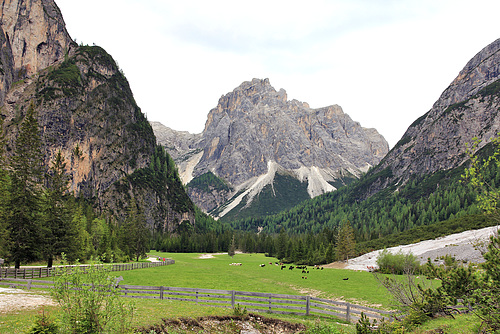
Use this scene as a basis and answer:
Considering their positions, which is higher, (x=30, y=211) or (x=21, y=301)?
(x=30, y=211)

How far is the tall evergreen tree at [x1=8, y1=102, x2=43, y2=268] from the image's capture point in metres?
44.0

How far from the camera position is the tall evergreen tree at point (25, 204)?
4403 centimetres

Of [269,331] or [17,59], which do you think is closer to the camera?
[269,331]

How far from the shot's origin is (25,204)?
147 ft

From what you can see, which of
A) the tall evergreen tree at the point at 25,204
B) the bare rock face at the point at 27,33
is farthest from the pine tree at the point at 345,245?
the bare rock face at the point at 27,33

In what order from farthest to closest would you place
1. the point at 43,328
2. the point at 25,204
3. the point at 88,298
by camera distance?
the point at 25,204
the point at 43,328
the point at 88,298

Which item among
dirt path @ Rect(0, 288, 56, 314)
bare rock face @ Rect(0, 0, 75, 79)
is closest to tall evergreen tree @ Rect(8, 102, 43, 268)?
dirt path @ Rect(0, 288, 56, 314)

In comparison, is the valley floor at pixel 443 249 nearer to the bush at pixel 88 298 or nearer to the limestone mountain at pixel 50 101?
the bush at pixel 88 298

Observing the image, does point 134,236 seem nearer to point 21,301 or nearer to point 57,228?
point 57,228

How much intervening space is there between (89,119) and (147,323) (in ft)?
682

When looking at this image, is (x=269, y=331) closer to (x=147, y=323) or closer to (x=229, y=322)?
(x=229, y=322)

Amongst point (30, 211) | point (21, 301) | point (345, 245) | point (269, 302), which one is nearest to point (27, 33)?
point (30, 211)

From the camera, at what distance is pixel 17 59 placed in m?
182

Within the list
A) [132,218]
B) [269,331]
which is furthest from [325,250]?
[269,331]
